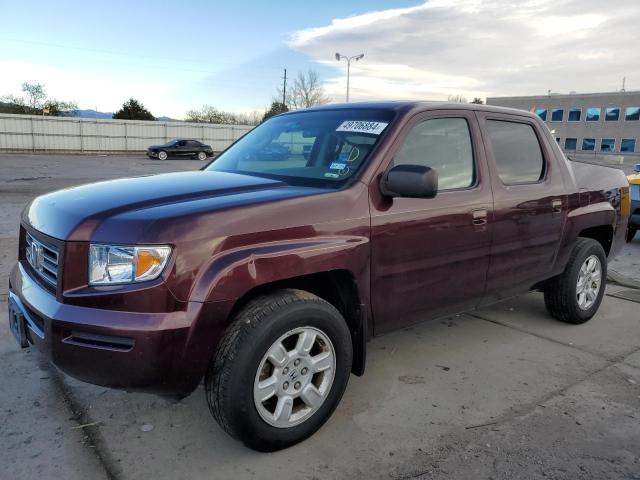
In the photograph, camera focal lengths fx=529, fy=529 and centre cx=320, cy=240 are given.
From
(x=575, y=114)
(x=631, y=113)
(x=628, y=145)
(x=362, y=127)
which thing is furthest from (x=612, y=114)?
(x=362, y=127)

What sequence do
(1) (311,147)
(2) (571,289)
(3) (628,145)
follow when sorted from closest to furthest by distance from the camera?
(1) (311,147) → (2) (571,289) → (3) (628,145)

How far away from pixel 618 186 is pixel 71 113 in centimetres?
5987

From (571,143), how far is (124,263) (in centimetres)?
7289

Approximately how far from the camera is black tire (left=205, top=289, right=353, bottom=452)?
8.00 ft

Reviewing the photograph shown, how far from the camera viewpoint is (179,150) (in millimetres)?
32969

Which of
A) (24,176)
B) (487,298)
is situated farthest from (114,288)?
(24,176)

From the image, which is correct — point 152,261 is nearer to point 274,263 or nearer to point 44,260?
point 274,263

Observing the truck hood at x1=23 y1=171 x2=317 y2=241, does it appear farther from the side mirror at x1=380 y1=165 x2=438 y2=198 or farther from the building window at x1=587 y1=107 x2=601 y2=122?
the building window at x1=587 y1=107 x2=601 y2=122

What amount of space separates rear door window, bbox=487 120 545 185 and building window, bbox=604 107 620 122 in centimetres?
6756

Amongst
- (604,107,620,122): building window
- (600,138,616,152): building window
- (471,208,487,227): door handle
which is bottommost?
(471,208,487,227): door handle

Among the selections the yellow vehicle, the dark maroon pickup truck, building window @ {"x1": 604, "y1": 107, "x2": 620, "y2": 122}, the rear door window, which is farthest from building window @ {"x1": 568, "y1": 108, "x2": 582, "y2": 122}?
the dark maroon pickup truck

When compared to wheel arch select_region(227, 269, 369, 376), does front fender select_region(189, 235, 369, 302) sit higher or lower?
higher

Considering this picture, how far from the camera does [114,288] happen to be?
2328 millimetres

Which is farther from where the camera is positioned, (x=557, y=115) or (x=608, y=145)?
(x=557, y=115)
